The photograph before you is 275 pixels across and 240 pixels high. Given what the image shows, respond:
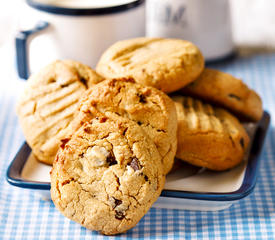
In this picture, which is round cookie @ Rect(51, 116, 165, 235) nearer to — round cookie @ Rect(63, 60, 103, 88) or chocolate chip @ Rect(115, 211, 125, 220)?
chocolate chip @ Rect(115, 211, 125, 220)

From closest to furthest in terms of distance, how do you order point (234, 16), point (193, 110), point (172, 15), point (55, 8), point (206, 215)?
point (206, 215) < point (193, 110) < point (55, 8) < point (172, 15) < point (234, 16)

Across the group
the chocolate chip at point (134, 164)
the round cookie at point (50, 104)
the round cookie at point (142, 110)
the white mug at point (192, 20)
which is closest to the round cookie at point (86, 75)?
the round cookie at point (50, 104)

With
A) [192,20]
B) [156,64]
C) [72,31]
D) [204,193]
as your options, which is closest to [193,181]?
[204,193]

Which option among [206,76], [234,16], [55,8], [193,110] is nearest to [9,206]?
[193,110]

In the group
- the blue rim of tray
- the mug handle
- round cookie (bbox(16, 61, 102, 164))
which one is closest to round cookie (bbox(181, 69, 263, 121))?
the blue rim of tray

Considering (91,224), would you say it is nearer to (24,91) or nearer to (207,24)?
(24,91)

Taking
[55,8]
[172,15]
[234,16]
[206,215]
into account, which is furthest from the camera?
[234,16]
